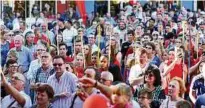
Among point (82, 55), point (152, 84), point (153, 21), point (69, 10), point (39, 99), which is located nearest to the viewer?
point (39, 99)

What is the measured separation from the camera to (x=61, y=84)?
9.71 m

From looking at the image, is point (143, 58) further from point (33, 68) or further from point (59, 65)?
point (59, 65)

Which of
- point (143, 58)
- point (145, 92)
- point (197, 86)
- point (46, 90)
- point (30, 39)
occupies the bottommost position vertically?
point (197, 86)

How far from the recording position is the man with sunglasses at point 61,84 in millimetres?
9445

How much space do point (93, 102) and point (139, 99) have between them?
2.46 m

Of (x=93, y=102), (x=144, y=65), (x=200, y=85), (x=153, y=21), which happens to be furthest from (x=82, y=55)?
(x=153, y=21)

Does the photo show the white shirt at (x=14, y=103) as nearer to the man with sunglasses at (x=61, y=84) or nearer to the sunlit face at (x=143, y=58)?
the man with sunglasses at (x=61, y=84)

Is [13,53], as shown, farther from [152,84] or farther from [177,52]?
[152,84]

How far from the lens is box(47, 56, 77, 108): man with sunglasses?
9445mm

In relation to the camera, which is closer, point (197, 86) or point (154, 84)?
point (154, 84)

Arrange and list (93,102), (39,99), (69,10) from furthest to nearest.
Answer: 1. (69,10)
2. (39,99)
3. (93,102)

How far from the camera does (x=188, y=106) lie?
8.34 m

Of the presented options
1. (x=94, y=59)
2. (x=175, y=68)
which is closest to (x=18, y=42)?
(x=94, y=59)

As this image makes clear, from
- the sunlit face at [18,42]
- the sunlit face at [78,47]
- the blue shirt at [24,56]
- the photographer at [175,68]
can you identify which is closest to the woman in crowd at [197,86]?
the photographer at [175,68]
